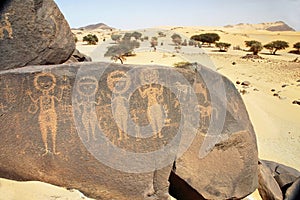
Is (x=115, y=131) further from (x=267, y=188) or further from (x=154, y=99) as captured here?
(x=267, y=188)

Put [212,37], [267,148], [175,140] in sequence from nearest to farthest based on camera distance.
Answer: [175,140], [267,148], [212,37]

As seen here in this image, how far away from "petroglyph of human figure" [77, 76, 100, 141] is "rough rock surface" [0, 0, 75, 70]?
94 cm

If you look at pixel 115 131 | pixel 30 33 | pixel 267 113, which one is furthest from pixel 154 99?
pixel 267 113

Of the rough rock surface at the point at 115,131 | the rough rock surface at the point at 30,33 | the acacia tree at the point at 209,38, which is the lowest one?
the acacia tree at the point at 209,38

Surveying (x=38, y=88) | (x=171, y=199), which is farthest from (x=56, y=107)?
(x=171, y=199)

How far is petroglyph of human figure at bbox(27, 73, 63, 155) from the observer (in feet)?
10.8

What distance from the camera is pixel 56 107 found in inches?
131

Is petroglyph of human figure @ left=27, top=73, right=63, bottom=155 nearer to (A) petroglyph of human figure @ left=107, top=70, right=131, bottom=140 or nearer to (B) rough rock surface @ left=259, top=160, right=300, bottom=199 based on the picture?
(A) petroglyph of human figure @ left=107, top=70, right=131, bottom=140

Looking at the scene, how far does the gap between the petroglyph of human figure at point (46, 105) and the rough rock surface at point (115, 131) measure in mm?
Result: 11

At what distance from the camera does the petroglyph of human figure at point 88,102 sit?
11.1 feet

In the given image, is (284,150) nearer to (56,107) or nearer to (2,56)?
(56,107)

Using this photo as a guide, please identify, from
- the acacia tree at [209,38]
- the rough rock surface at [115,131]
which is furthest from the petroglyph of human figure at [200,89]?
the acacia tree at [209,38]

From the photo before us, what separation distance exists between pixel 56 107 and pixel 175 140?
1416mm

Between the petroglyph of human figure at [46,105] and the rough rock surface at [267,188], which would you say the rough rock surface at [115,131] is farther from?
the rough rock surface at [267,188]
